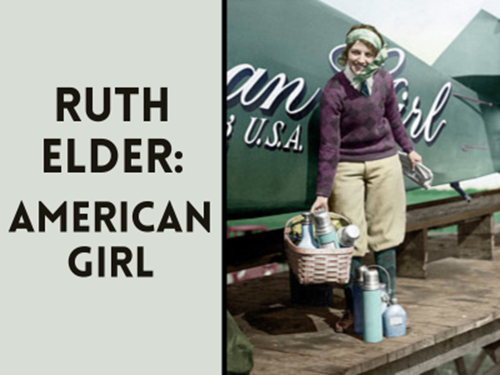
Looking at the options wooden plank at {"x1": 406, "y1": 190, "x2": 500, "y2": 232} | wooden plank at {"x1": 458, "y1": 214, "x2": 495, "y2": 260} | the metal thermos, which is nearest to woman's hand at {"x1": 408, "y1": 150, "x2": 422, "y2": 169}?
wooden plank at {"x1": 406, "y1": 190, "x2": 500, "y2": 232}

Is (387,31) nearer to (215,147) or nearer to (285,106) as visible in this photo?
(285,106)

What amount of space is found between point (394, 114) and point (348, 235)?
96 centimetres

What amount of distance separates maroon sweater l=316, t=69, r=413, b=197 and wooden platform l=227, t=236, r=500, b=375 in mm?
705

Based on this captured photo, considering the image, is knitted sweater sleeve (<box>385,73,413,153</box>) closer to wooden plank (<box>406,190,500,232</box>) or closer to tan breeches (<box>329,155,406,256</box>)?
tan breeches (<box>329,155,406,256</box>)

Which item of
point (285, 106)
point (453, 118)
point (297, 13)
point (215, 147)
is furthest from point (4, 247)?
point (453, 118)

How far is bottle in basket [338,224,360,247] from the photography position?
3207 millimetres

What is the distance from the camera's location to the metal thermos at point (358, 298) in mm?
3346

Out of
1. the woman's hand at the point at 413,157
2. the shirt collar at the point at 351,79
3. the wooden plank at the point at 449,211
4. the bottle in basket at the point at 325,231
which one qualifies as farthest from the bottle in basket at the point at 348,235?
the wooden plank at the point at 449,211

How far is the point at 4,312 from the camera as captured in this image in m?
2.26

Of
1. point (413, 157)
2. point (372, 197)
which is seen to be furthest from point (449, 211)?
point (372, 197)

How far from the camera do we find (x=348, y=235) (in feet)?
10.5

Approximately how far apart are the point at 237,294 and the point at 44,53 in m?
2.69

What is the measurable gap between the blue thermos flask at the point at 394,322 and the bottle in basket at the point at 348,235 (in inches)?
15.7

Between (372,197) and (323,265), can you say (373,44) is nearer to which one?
(372,197)
